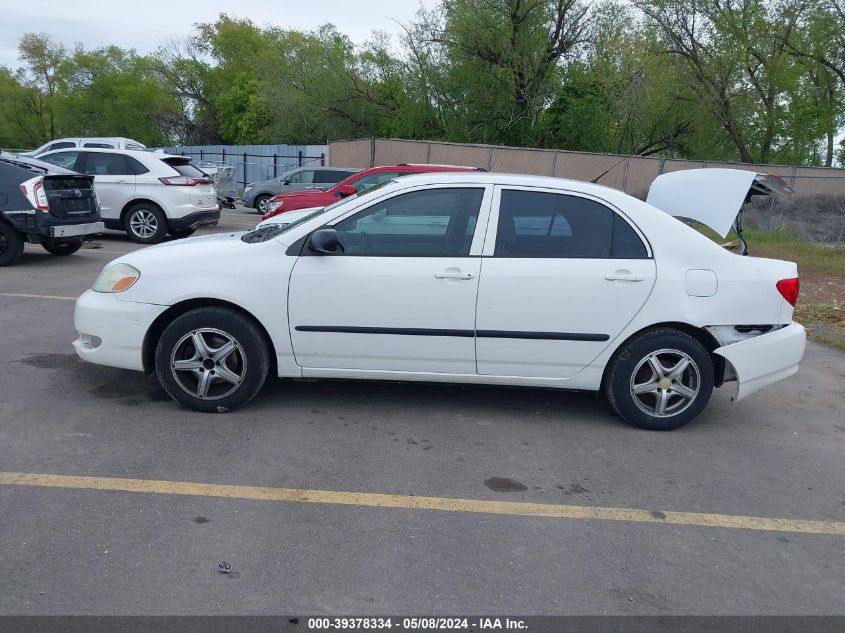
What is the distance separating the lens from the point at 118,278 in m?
4.94

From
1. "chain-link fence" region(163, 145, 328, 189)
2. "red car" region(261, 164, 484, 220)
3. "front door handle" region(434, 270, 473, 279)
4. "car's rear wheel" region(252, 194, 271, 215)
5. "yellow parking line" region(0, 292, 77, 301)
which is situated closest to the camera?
"front door handle" region(434, 270, 473, 279)

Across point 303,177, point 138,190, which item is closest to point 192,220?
point 138,190

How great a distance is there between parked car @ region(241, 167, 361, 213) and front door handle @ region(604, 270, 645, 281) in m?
17.6

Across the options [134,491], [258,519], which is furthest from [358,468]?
[134,491]

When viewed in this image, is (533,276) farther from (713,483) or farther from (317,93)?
(317,93)

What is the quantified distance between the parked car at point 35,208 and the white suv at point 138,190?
2644mm

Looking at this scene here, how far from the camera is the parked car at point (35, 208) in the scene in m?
9.97

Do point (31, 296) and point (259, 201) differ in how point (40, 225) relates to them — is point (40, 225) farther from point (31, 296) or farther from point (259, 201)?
point (259, 201)

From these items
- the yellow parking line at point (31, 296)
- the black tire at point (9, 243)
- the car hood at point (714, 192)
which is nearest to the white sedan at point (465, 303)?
the car hood at point (714, 192)

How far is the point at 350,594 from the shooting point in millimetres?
3029

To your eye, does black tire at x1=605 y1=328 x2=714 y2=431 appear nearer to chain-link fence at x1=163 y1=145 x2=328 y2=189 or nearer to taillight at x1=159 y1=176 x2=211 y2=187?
taillight at x1=159 y1=176 x2=211 y2=187

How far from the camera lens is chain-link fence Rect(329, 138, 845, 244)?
21984 millimetres

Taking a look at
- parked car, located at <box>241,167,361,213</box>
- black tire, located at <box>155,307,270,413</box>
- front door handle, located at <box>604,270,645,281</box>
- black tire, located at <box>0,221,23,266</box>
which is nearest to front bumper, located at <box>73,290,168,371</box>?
black tire, located at <box>155,307,270,413</box>

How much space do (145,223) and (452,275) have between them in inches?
401
